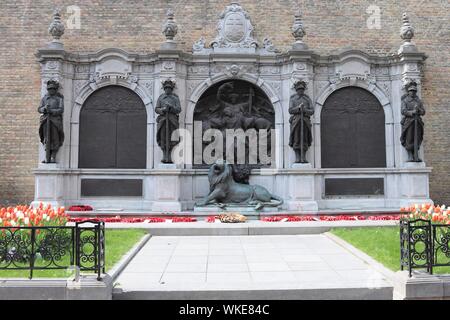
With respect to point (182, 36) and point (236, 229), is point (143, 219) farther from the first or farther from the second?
point (182, 36)

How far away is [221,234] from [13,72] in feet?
34.2

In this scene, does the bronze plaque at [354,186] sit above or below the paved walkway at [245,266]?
above

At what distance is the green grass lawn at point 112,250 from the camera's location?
18.9ft

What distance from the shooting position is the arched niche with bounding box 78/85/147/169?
1409 centimetres

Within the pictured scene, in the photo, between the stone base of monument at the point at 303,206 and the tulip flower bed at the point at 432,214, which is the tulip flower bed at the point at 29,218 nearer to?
the tulip flower bed at the point at 432,214

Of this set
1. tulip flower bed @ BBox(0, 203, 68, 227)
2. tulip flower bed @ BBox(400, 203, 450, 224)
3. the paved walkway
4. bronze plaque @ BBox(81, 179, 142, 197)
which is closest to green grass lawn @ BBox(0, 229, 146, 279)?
the paved walkway

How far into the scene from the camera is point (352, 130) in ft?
47.5

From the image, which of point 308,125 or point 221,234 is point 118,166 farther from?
point 308,125

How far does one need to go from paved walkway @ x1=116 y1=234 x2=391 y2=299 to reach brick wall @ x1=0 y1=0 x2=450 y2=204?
28.1ft

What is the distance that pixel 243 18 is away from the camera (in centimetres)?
1459

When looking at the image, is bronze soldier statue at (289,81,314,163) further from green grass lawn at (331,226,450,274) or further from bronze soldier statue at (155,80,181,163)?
green grass lawn at (331,226,450,274)

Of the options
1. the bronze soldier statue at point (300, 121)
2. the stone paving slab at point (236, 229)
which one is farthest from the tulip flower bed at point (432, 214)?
the bronze soldier statue at point (300, 121)

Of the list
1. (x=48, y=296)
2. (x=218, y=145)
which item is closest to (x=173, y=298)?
(x=48, y=296)

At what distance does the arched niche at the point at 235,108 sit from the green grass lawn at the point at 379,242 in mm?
5171
